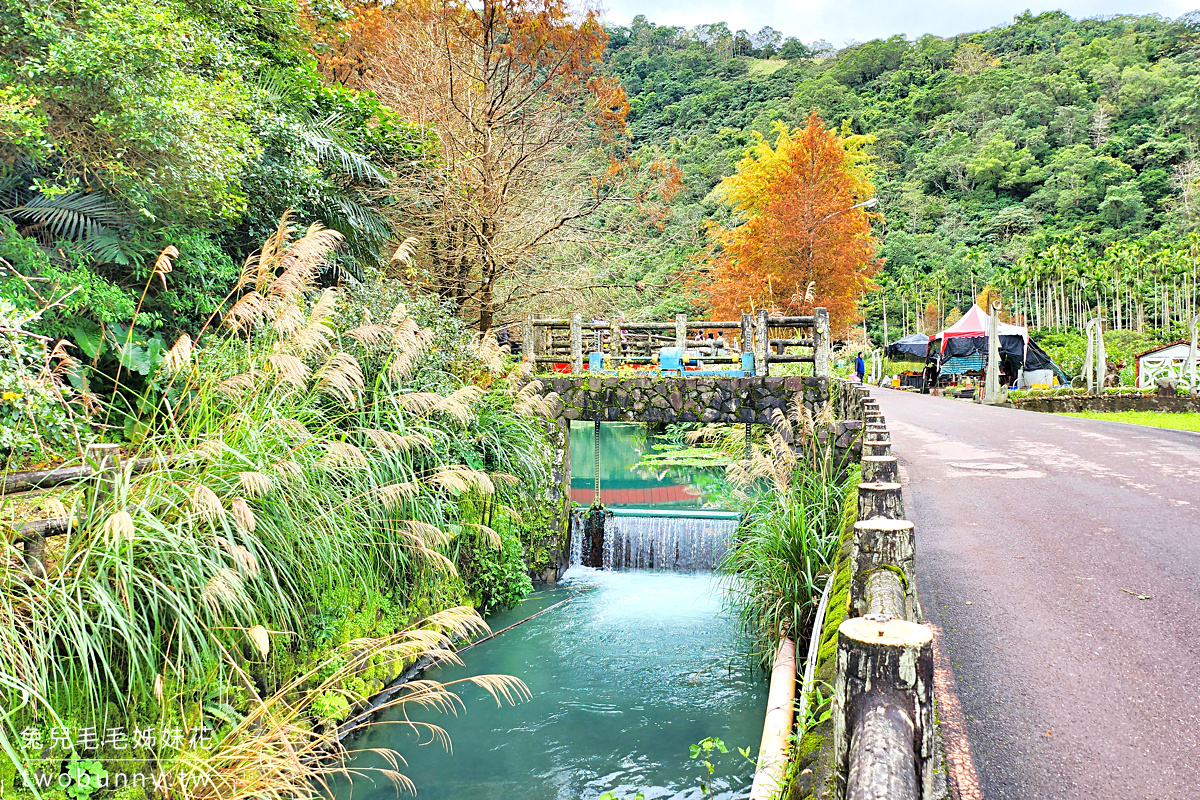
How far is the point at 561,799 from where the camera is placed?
16.2 feet

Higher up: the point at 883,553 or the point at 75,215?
the point at 75,215

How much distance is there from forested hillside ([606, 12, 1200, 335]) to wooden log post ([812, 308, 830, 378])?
1927 cm

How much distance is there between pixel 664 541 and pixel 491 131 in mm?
7507

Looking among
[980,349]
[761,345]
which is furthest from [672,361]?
[980,349]

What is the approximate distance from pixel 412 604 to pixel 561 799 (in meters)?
2.39

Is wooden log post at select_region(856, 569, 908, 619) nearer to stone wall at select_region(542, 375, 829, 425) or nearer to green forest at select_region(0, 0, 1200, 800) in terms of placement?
green forest at select_region(0, 0, 1200, 800)

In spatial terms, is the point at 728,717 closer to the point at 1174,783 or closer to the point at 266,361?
the point at 1174,783

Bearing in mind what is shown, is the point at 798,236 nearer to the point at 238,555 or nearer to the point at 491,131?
the point at 491,131

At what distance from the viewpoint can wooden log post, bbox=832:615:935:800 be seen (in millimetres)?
1562

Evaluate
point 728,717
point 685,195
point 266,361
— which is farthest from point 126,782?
point 685,195

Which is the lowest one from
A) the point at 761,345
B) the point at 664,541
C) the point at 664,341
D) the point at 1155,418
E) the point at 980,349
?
the point at 664,541

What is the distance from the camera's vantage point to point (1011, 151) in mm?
53594

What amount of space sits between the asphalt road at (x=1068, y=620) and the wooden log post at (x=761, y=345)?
152 inches

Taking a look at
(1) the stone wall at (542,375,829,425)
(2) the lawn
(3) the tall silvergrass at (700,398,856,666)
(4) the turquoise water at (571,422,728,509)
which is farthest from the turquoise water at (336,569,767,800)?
(2) the lawn
